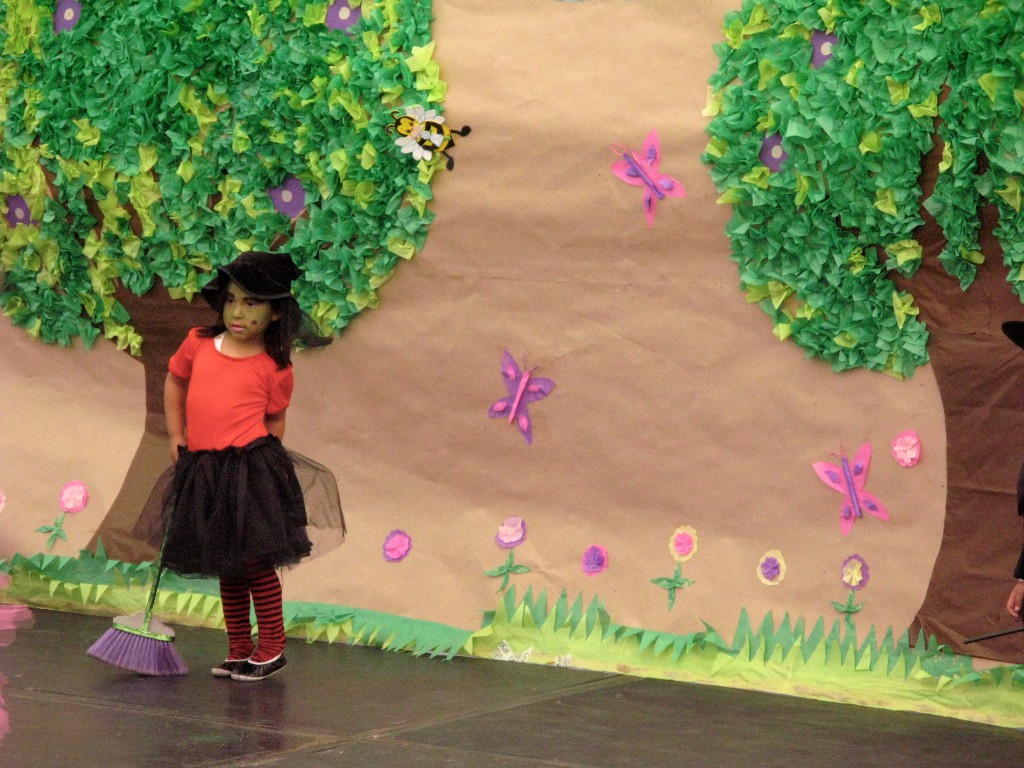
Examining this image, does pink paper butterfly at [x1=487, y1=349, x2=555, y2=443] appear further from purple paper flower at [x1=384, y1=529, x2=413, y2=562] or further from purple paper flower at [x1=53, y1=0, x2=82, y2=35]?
purple paper flower at [x1=53, y1=0, x2=82, y2=35]

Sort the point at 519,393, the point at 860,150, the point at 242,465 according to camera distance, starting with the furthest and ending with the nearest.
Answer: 1. the point at 519,393
2. the point at 242,465
3. the point at 860,150

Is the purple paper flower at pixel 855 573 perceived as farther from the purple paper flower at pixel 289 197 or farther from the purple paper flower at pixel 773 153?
the purple paper flower at pixel 289 197

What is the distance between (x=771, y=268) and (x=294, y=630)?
1.81 meters

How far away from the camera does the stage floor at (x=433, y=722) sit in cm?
317

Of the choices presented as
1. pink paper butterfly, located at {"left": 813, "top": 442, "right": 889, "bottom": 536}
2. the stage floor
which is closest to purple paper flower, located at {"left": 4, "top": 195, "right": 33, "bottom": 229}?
the stage floor

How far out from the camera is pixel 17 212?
5.08 meters

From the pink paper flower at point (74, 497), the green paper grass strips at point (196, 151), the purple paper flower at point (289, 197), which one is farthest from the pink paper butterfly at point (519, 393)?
the pink paper flower at point (74, 497)

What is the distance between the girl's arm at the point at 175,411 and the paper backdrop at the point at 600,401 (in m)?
0.65

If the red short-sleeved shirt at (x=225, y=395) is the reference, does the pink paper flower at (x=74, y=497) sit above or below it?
below

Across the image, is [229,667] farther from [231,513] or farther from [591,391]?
[591,391]

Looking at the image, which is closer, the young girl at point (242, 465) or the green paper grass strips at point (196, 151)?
the young girl at point (242, 465)

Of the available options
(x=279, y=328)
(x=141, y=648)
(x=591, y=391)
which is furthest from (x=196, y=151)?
(x=141, y=648)

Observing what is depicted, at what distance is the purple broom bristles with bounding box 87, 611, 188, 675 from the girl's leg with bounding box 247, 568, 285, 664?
0.22 m

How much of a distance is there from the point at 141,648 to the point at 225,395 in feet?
2.28
